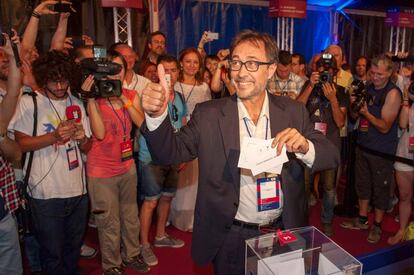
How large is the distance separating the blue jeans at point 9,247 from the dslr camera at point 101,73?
0.88m

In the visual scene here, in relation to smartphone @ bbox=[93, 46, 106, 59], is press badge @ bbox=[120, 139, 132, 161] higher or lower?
lower

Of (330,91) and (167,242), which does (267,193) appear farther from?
(167,242)

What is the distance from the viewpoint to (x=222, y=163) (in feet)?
5.39

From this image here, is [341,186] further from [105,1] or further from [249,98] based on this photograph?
[105,1]

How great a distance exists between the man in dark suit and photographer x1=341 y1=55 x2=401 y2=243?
1847 millimetres

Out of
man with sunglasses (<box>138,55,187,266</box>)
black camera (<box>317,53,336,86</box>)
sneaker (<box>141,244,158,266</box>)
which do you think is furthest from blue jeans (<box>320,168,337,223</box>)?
sneaker (<box>141,244,158,266</box>)

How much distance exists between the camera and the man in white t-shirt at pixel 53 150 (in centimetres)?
222

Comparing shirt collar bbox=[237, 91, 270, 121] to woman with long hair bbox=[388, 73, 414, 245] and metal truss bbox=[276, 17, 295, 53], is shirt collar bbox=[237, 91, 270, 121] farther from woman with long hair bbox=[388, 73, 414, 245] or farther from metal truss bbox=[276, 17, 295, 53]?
metal truss bbox=[276, 17, 295, 53]

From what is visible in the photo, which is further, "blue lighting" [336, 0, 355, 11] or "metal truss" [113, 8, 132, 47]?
"blue lighting" [336, 0, 355, 11]

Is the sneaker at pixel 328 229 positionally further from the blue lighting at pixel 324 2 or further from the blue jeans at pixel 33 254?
the blue lighting at pixel 324 2

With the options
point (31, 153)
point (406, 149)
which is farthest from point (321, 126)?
point (31, 153)

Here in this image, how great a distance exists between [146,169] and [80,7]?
400 centimetres

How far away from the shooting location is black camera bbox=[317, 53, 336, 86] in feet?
10.6

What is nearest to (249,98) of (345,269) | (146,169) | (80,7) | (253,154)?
(253,154)
